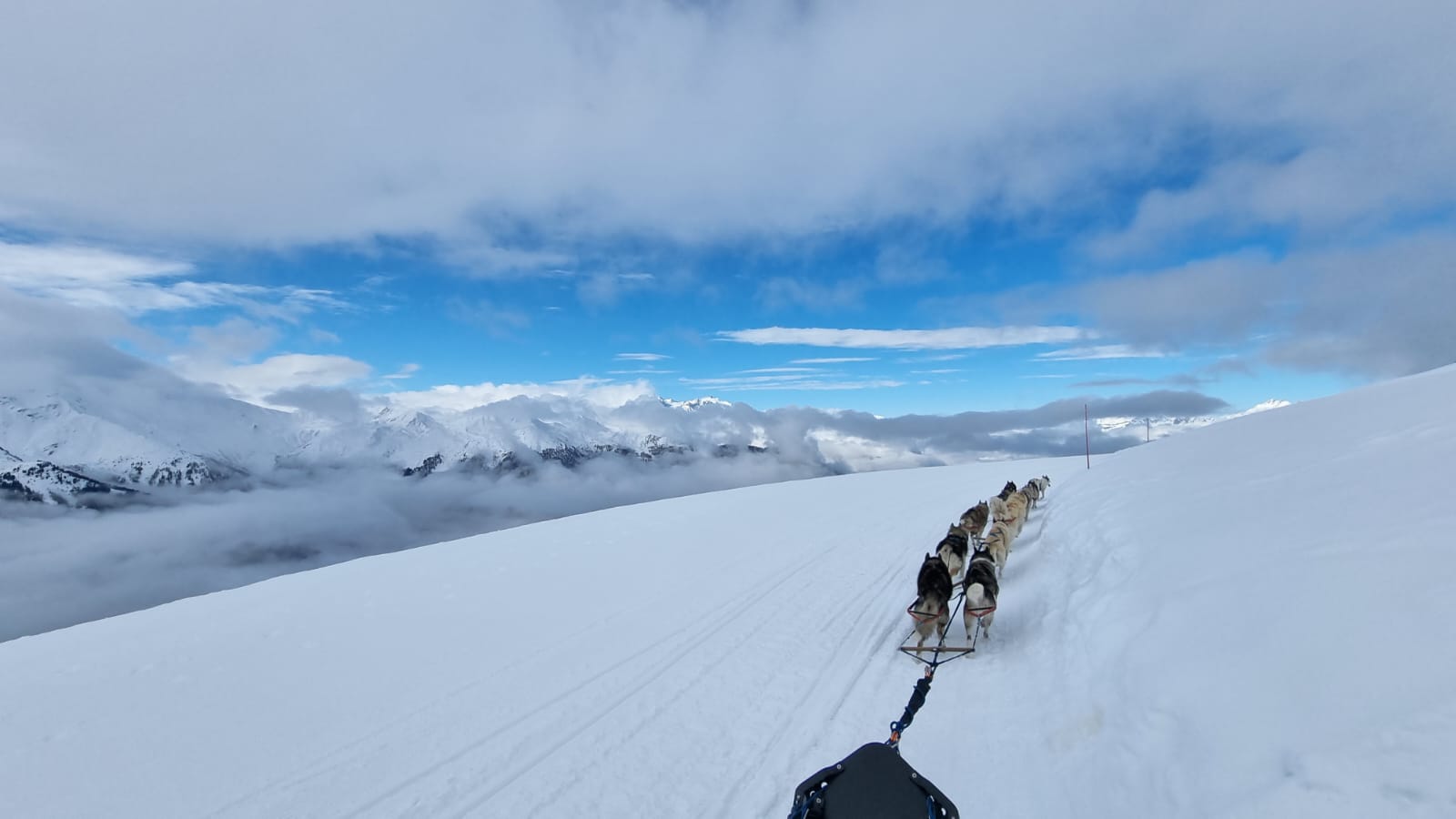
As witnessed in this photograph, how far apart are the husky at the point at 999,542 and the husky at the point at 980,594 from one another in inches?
86.0

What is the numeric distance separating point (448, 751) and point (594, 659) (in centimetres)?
215

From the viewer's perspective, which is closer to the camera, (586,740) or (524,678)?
(586,740)

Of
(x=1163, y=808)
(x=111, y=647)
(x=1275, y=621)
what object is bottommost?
(x=111, y=647)

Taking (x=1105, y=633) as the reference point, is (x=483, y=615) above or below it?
below

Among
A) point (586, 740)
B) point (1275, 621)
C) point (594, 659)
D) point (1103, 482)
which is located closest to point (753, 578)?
point (594, 659)

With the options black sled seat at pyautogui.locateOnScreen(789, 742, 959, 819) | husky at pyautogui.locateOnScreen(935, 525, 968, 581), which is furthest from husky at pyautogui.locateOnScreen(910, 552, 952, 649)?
black sled seat at pyautogui.locateOnScreen(789, 742, 959, 819)

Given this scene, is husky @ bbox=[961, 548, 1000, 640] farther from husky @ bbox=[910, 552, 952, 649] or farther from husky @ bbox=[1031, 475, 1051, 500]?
husky @ bbox=[1031, 475, 1051, 500]

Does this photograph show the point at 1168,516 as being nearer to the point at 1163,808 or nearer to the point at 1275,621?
the point at 1275,621

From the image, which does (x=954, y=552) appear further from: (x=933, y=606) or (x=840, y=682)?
(x=840, y=682)

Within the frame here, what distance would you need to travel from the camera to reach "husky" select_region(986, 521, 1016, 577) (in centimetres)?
A: 976

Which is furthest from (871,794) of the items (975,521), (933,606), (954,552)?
(975,521)

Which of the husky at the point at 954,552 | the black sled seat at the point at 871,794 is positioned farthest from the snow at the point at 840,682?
the black sled seat at the point at 871,794

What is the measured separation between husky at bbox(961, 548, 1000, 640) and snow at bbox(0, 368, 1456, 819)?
369mm

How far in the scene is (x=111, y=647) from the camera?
8047 millimetres
